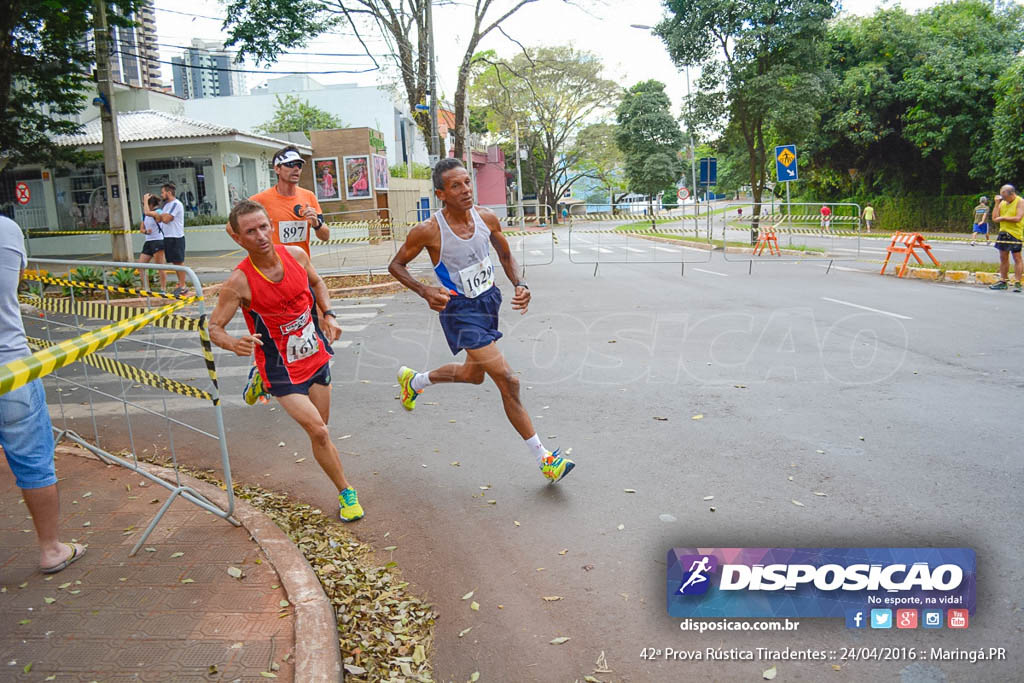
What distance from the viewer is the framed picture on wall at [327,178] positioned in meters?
36.9

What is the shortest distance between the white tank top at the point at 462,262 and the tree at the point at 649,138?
55.1 meters

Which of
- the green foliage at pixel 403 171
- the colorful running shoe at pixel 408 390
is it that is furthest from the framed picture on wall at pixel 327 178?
the colorful running shoe at pixel 408 390

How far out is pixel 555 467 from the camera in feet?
16.0

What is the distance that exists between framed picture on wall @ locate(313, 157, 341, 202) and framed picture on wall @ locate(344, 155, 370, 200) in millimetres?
475

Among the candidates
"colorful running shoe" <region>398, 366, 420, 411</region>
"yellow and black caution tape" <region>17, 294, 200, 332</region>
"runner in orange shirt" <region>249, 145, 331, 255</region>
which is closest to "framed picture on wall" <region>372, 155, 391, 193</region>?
"runner in orange shirt" <region>249, 145, 331, 255</region>

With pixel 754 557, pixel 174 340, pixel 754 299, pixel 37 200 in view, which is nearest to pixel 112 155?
pixel 174 340

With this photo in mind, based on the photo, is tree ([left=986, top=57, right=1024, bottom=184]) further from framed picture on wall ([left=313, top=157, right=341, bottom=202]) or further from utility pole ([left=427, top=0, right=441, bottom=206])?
framed picture on wall ([left=313, top=157, right=341, bottom=202])

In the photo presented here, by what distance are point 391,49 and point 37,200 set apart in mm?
17972

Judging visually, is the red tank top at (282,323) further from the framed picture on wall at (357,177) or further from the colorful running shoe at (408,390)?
the framed picture on wall at (357,177)

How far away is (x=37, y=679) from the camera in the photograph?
2.99 metres

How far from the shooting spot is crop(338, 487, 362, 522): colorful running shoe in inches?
178

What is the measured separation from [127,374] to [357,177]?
33.6 meters

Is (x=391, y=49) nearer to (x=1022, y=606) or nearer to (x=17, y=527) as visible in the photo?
(x=17, y=527)

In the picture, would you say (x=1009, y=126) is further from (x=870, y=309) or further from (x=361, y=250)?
(x=361, y=250)
